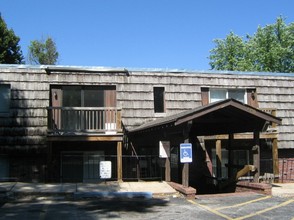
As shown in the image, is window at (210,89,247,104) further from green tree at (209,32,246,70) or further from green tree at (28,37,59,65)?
green tree at (28,37,59,65)

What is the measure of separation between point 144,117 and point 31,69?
5.32m

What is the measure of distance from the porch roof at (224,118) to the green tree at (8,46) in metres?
23.1

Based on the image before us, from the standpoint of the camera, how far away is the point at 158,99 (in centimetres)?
1939

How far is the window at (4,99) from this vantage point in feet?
58.7

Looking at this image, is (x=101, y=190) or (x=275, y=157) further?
(x=275, y=157)

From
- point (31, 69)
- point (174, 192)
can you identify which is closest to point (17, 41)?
point (31, 69)

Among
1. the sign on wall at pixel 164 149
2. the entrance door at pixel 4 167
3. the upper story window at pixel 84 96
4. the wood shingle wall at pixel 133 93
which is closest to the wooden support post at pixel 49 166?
the wood shingle wall at pixel 133 93

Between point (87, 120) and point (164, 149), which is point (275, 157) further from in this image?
point (87, 120)

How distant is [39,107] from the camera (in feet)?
58.4

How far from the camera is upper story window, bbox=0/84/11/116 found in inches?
705

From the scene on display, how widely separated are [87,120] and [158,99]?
361 centimetres

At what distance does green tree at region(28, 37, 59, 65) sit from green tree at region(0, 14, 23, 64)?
41.4 feet

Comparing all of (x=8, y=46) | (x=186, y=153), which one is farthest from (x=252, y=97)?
(x=8, y=46)

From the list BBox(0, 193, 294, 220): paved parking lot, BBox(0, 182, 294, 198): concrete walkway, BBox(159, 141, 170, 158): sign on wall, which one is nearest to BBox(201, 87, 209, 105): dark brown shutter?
BBox(159, 141, 170, 158): sign on wall
